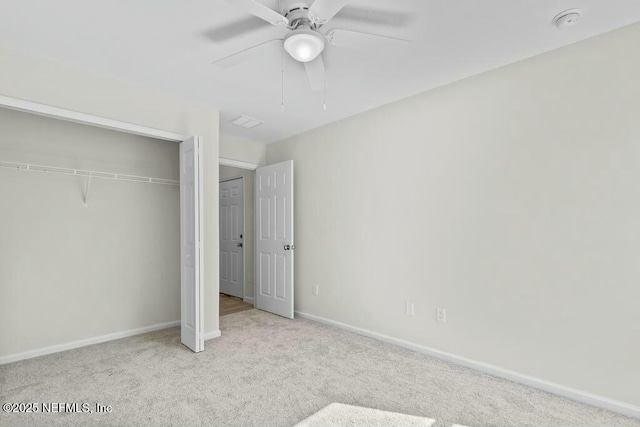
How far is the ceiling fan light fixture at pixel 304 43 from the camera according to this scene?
1936mm

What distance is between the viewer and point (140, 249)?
3879 mm

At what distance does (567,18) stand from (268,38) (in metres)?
1.88

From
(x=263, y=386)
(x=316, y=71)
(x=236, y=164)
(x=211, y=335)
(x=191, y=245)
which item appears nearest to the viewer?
(x=316, y=71)

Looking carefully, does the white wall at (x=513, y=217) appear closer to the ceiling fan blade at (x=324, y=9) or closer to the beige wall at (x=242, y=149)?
the beige wall at (x=242, y=149)

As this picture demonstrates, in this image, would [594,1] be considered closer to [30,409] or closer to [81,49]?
[81,49]

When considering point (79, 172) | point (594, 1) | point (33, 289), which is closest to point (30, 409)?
point (33, 289)

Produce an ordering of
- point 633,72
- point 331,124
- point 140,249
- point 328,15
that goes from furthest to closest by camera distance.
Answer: point 331,124
point 140,249
point 633,72
point 328,15

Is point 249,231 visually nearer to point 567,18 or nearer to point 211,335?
point 211,335

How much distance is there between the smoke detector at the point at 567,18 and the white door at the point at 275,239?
9.93 feet

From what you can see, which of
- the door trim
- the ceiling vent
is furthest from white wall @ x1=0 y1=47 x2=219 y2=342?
the door trim

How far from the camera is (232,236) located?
19.0ft

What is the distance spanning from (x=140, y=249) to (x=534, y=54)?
428cm

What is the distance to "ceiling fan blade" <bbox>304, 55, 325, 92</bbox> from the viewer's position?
2.24m

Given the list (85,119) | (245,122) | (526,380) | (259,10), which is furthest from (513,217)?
(85,119)
